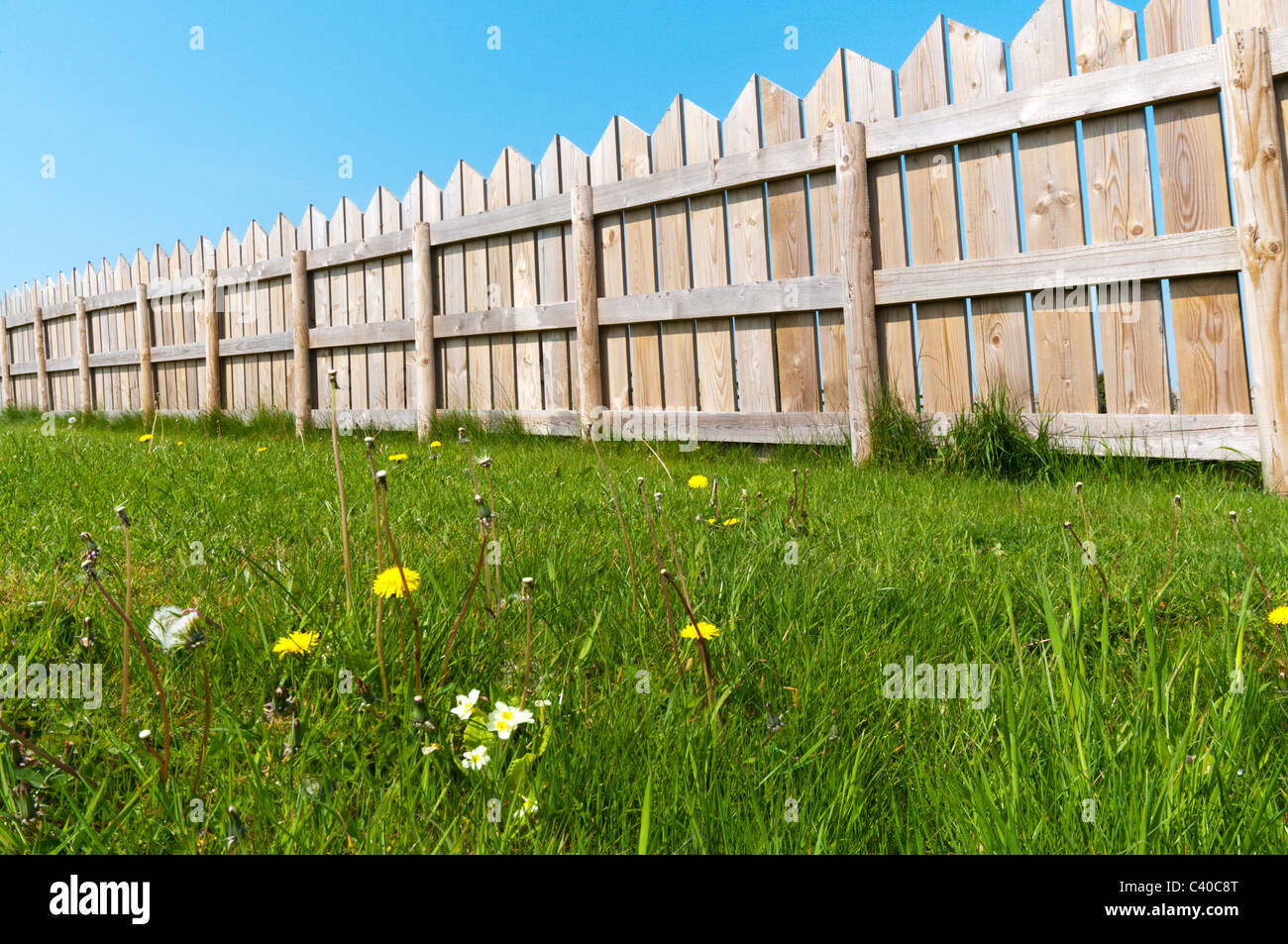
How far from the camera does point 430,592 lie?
158 cm

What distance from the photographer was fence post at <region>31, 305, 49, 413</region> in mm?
13266

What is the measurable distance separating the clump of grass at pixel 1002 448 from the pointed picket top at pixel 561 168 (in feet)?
11.0

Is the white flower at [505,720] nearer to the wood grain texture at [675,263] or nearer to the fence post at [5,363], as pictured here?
the wood grain texture at [675,263]

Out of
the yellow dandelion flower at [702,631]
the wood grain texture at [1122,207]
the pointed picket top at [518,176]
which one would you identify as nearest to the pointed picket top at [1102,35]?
the wood grain texture at [1122,207]

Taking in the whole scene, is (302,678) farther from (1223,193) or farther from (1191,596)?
(1223,193)

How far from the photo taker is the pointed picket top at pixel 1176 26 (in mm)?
4148

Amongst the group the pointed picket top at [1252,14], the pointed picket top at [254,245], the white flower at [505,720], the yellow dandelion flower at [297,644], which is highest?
the pointed picket top at [254,245]

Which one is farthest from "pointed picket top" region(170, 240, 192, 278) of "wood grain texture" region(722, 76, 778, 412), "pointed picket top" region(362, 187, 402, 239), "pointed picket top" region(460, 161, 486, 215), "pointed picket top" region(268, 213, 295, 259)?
"wood grain texture" region(722, 76, 778, 412)

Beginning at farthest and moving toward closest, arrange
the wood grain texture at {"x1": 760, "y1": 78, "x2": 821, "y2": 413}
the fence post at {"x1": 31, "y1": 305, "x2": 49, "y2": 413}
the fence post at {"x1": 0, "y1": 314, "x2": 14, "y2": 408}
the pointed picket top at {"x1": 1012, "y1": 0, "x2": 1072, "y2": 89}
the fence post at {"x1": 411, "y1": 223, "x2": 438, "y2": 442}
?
the fence post at {"x1": 0, "y1": 314, "x2": 14, "y2": 408} < the fence post at {"x1": 31, "y1": 305, "x2": 49, "y2": 413} < the fence post at {"x1": 411, "y1": 223, "x2": 438, "y2": 442} < the wood grain texture at {"x1": 760, "y1": 78, "x2": 821, "y2": 413} < the pointed picket top at {"x1": 1012, "y1": 0, "x2": 1072, "y2": 89}

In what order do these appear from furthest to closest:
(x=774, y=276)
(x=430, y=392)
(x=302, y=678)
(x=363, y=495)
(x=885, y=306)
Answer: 1. (x=430, y=392)
2. (x=774, y=276)
3. (x=885, y=306)
4. (x=363, y=495)
5. (x=302, y=678)

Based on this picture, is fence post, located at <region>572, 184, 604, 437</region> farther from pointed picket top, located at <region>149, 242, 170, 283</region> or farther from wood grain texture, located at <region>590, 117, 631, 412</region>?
pointed picket top, located at <region>149, 242, 170, 283</region>

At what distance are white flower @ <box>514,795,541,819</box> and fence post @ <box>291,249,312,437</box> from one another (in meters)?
8.20
